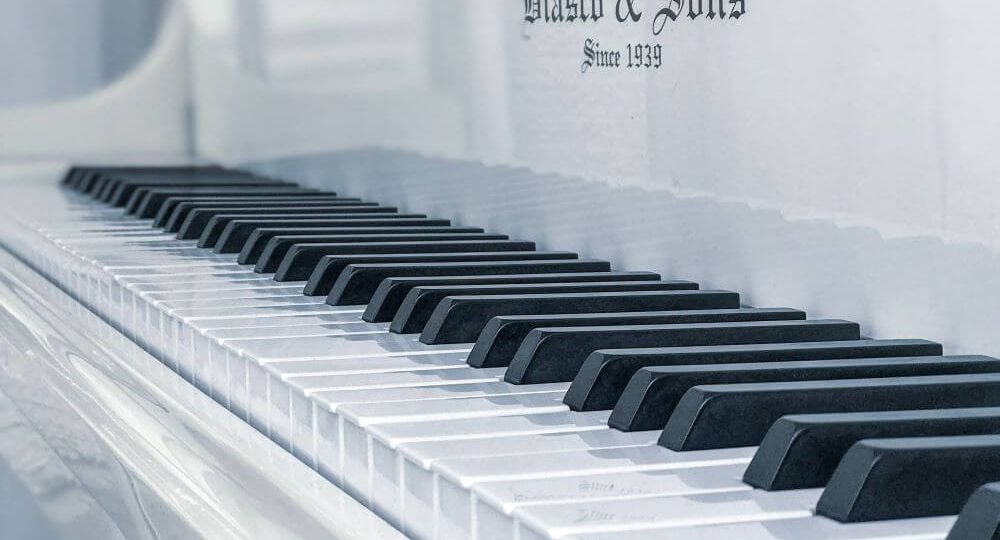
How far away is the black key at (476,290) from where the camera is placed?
1388 millimetres

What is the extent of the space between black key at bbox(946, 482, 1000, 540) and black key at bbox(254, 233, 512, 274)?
1.18m

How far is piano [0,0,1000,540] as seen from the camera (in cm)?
83

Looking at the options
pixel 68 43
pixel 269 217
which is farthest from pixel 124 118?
pixel 269 217

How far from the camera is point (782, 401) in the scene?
926mm

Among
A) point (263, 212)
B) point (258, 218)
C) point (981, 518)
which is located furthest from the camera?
point (263, 212)

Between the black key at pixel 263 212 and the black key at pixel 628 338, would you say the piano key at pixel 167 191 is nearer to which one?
the black key at pixel 263 212

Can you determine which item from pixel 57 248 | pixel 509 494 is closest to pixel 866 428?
pixel 509 494

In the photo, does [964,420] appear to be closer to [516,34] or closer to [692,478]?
[692,478]

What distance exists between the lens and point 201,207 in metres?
2.41

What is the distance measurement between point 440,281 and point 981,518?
0.90 metres

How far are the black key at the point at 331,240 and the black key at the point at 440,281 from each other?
11.5 inches

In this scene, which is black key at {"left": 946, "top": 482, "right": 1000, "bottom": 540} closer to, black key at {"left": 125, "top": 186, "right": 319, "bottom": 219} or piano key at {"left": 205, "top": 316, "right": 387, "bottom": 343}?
piano key at {"left": 205, "top": 316, "right": 387, "bottom": 343}

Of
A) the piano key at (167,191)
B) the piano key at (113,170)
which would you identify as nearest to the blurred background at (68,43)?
the piano key at (113,170)

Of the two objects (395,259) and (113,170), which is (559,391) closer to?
(395,259)
